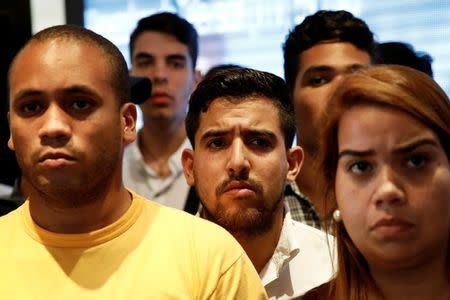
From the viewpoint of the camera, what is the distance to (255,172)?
84.4 inches

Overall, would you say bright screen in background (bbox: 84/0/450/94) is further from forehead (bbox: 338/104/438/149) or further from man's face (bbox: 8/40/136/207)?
man's face (bbox: 8/40/136/207)

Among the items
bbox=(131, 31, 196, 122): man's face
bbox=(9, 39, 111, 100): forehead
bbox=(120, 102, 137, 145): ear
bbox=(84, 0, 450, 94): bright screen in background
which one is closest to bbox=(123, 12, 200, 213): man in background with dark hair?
bbox=(131, 31, 196, 122): man's face

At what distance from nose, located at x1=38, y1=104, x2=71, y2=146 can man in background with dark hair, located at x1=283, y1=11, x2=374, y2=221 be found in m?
1.05

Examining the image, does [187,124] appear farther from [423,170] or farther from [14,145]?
[423,170]

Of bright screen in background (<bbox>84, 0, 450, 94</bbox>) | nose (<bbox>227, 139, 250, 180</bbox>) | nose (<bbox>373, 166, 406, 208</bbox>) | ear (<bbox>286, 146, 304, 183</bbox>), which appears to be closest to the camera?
nose (<bbox>373, 166, 406, 208</bbox>)

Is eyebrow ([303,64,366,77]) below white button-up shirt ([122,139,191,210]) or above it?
above

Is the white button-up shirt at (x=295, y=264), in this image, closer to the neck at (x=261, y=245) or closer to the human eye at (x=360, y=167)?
the neck at (x=261, y=245)

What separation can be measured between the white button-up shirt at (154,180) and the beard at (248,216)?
87 cm

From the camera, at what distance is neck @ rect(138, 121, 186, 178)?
325 cm

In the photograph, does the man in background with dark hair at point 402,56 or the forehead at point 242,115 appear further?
the man in background with dark hair at point 402,56

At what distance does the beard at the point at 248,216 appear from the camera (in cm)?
212

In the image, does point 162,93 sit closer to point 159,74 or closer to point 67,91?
point 159,74

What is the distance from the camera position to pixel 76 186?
66.5 inches

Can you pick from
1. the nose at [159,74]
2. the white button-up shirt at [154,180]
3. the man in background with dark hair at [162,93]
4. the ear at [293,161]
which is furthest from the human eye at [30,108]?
the nose at [159,74]
